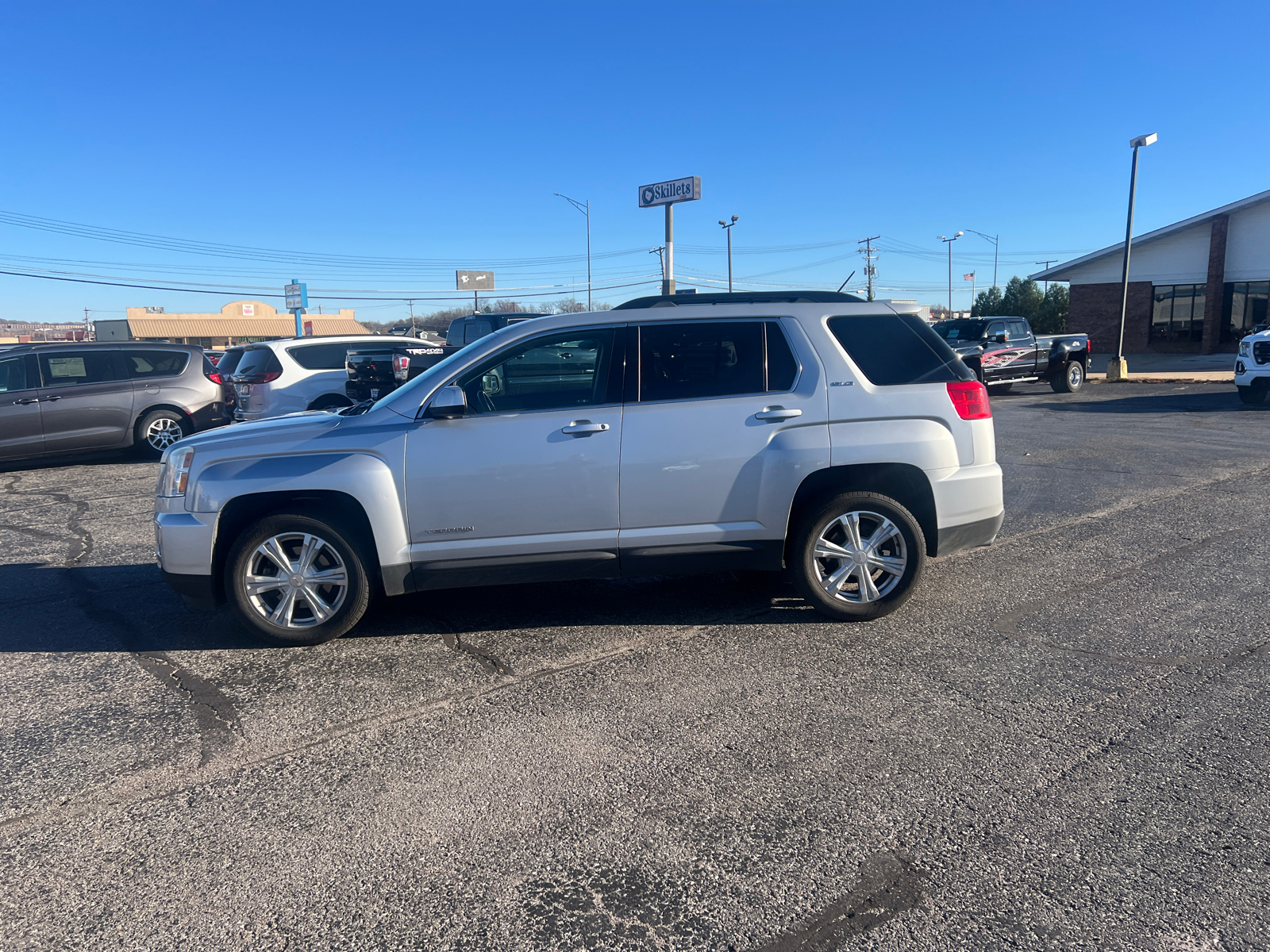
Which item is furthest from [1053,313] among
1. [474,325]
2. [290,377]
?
[290,377]

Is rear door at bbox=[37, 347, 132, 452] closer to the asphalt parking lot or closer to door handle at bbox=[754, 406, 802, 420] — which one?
the asphalt parking lot

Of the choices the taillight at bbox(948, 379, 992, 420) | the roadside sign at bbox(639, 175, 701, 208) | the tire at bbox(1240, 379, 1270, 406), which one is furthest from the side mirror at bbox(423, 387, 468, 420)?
the roadside sign at bbox(639, 175, 701, 208)

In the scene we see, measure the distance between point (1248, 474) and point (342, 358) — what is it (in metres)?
12.2

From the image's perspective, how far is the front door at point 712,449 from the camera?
16.5 ft

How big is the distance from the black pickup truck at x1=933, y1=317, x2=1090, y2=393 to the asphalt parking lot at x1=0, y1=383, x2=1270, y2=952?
17.3 metres

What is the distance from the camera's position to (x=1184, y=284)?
35531 mm

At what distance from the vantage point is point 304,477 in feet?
16.1

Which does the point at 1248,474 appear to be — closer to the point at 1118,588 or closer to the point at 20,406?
the point at 1118,588

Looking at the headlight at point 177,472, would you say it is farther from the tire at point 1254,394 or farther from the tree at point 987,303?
the tree at point 987,303

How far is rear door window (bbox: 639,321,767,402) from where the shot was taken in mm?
5160

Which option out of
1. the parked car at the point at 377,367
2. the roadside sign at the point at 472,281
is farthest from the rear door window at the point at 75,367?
the roadside sign at the point at 472,281

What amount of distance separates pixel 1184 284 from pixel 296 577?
39624 mm

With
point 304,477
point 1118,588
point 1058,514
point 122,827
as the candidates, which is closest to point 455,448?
point 304,477

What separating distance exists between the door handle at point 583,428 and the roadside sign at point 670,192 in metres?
31.9
